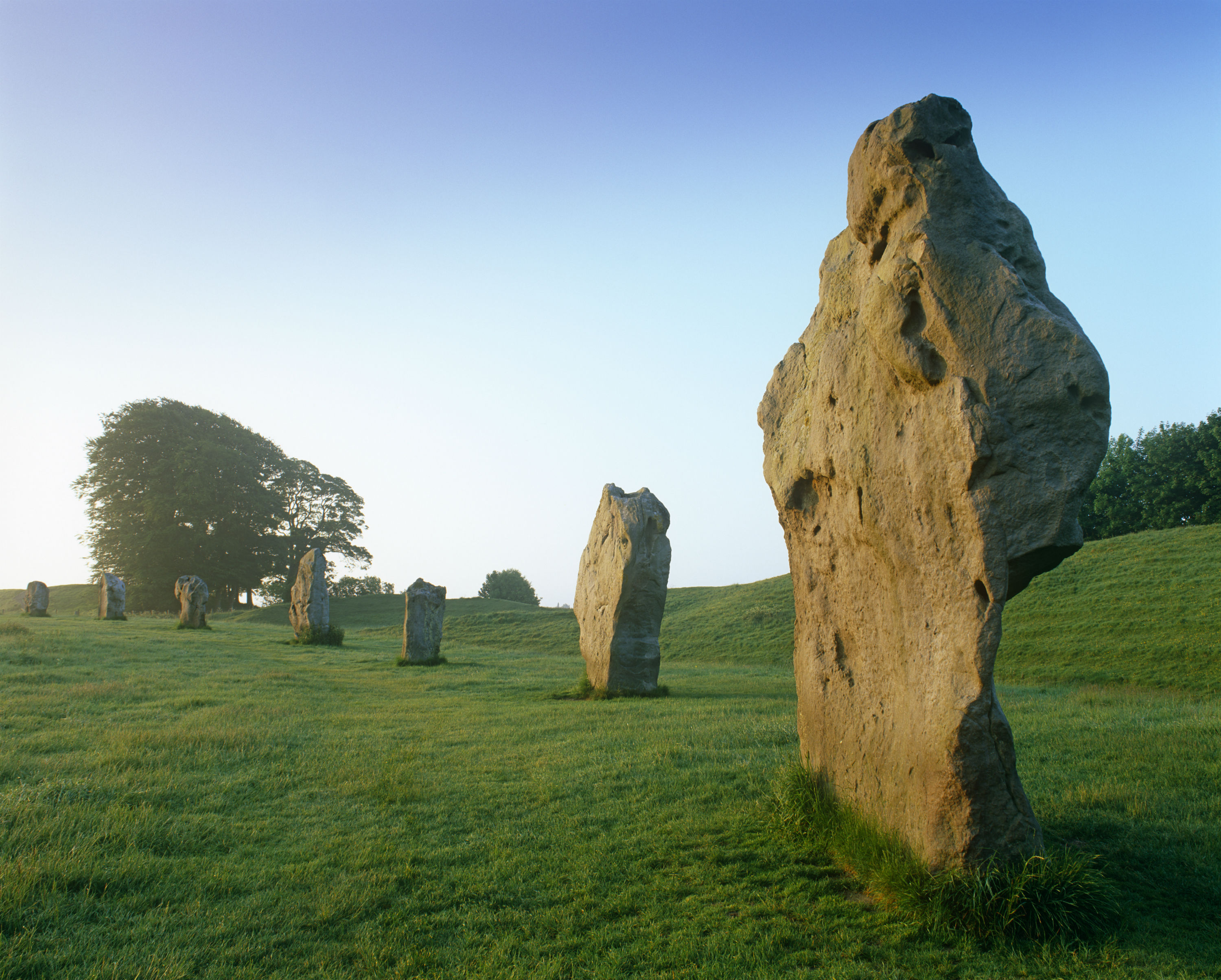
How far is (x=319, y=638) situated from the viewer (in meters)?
26.2

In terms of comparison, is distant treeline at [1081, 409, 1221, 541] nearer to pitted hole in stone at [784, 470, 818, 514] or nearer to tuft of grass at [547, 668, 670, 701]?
tuft of grass at [547, 668, 670, 701]

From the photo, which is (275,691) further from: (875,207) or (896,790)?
(875,207)

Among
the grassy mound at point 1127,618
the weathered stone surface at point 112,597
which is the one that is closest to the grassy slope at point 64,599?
the weathered stone surface at point 112,597

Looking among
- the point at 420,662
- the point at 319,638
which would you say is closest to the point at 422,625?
the point at 420,662

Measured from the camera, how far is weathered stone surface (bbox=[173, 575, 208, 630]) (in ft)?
93.7

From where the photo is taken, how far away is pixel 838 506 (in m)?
5.64

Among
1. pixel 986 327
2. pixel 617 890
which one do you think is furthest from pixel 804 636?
pixel 986 327

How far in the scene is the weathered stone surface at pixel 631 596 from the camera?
13.8 metres

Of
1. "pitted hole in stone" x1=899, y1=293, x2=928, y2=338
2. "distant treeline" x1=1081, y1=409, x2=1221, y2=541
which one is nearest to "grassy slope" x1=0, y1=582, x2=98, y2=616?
"pitted hole in stone" x1=899, y1=293, x2=928, y2=338

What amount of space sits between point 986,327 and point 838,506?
179cm

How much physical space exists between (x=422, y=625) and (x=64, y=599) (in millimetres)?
46458

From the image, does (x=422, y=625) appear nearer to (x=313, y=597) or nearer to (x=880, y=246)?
(x=313, y=597)

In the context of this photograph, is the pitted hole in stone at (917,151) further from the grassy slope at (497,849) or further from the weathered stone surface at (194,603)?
the weathered stone surface at (194,603)

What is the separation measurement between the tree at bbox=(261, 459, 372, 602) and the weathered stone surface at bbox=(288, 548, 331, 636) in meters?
27.8
